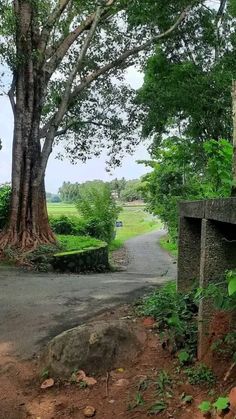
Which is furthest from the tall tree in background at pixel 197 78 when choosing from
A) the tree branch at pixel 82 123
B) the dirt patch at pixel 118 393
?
the dirt patch at pixel 118 393

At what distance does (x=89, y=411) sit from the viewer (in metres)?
2.57

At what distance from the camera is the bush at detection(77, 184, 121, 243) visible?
68.3 ft

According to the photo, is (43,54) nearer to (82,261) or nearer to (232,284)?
(82,261)

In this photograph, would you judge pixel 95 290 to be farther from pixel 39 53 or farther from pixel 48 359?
pixel 39 53

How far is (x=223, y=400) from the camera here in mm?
1964

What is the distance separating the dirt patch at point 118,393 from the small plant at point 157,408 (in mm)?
13

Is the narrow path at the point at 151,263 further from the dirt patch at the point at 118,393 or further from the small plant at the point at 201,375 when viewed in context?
the small plant at the point at 201,375

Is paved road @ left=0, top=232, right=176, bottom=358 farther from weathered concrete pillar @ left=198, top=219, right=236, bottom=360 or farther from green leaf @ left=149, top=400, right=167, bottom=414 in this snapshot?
weathered concrete pillar @ left=198, top=219, right=236, bottom=360

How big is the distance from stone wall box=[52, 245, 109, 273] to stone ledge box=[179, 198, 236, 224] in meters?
6.38

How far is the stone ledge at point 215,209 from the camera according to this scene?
2246 mm

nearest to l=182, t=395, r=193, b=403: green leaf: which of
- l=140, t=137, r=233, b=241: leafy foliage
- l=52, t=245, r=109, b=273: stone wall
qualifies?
l=140, t=137, r=233, b=241: leafy foliage

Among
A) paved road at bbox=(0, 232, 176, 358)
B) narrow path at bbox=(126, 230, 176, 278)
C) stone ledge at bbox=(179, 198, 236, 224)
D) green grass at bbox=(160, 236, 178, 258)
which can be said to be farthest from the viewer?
green grass at bbox=(160, 236, 178, 258)

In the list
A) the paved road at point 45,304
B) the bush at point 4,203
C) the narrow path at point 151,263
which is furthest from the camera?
the narrow path at point 151,263

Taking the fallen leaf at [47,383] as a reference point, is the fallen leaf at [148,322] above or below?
above
